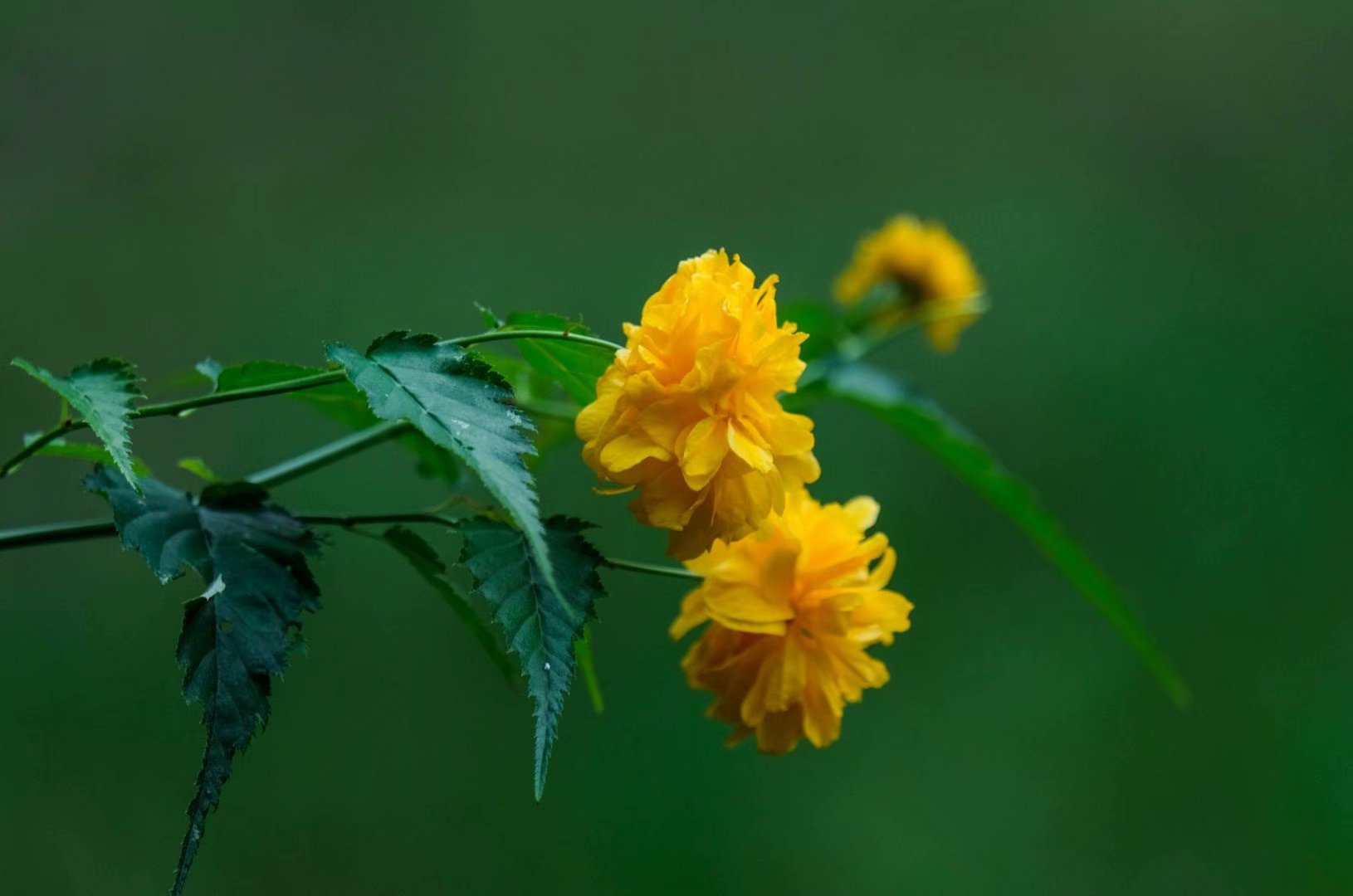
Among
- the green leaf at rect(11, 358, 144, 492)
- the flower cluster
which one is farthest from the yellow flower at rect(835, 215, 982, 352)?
the green leaf at rect(11, 358, 144, 492)

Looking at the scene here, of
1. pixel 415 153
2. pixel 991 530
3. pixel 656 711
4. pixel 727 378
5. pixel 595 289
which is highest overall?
pixel 415 153

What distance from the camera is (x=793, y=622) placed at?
302 mm

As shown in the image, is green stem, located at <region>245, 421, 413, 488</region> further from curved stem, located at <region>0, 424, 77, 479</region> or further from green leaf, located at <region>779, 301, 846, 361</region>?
green leaf, located at <region>779, 301, 846, 361</region>

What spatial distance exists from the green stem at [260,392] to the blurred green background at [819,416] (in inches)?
28.3

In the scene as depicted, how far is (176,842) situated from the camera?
0.90 meters

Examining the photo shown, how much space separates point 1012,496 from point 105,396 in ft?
1.06

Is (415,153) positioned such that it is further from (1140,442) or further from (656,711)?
(1140,442)

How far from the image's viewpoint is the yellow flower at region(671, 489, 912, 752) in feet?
0.97

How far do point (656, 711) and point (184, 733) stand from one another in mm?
370

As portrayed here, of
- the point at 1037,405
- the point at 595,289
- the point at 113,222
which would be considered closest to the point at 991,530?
the point at 1037,405

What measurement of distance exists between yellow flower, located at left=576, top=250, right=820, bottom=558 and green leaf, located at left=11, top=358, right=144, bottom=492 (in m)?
0.09

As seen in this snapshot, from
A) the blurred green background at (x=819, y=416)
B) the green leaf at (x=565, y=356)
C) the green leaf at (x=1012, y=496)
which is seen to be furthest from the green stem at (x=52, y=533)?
the blurred green background at (x=819, y=416)

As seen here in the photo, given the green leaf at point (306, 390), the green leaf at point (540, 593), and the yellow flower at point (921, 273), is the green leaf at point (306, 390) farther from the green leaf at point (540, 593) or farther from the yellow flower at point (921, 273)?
the yellow flower at point (921, 273)

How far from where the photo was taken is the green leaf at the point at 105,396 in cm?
24
